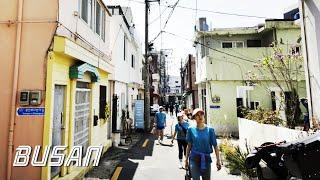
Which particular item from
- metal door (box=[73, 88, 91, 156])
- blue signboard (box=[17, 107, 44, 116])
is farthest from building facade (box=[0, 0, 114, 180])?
metal door (box=[73, 88, 91, 156])

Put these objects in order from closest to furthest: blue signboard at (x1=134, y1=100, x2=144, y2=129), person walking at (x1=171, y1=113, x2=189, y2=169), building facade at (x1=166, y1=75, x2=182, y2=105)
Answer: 1. person walking at (x1=171, y1=113, x2=189, y2=169)
2. blue signboard at (x1=134, y1=100, x2=144, y2=129)
3. building facade at (x1=166, y1=75, x2=182, y2=105)

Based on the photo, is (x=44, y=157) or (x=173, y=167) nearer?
(x=44, y=157)

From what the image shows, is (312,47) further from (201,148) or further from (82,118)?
(82,118)

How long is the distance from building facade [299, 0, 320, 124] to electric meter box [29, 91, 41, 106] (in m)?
6.44

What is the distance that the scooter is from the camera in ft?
9.96

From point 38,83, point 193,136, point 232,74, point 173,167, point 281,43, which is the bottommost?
point 173,167

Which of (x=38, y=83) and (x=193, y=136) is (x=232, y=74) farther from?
(x=38, y=83)

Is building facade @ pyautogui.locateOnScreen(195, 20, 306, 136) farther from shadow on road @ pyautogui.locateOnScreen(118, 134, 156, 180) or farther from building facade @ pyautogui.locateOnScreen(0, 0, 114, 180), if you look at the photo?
building facade @ pyautogui.locateOnScreen(0, 0, 114, 180)

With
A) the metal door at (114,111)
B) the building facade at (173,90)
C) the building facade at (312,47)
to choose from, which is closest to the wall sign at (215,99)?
the metal door at (114,111)

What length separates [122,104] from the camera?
646 inches

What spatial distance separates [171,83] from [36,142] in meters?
95.2

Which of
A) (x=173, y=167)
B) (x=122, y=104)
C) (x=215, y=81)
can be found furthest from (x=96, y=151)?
(x=215, y=81)

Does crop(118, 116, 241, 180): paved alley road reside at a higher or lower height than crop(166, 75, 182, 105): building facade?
lower

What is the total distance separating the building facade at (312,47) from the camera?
6402 mm
